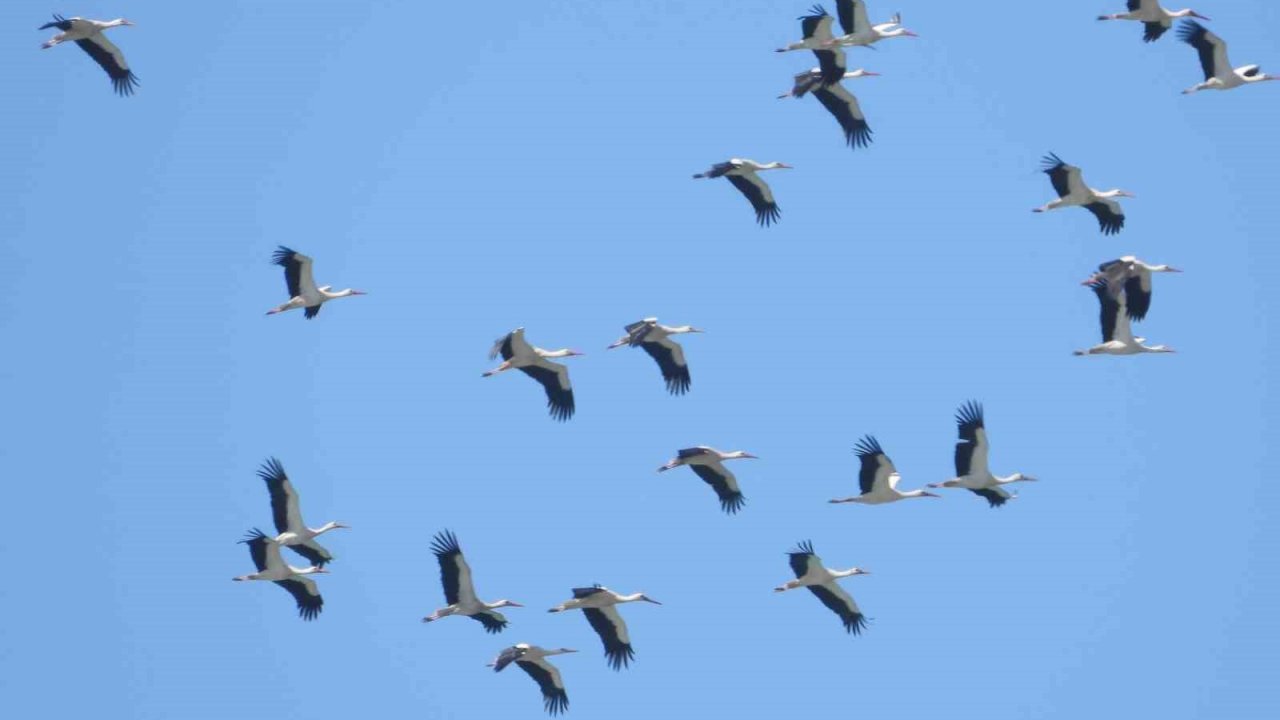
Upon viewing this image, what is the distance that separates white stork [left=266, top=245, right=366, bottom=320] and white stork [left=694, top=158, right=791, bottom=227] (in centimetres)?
635

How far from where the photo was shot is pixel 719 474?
36.5 m

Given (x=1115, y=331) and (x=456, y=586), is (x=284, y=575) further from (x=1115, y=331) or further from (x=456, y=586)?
(x=1115, y=331)

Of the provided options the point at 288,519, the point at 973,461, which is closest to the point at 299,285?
the point at 288,519

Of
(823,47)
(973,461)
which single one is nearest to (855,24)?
(823,47)

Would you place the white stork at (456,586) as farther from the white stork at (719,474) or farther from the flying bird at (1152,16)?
the flying bird at (1152,16)

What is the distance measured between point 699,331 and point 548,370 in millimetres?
2375

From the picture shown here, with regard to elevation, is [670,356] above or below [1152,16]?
below

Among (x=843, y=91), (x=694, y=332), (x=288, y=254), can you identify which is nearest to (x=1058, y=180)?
(x=843, y=91)

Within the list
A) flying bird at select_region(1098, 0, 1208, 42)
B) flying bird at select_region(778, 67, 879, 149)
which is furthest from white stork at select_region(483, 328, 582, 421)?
flying bird at select_region(1098, 0, 1208, 42)

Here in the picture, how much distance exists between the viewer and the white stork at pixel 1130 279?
3506 cm

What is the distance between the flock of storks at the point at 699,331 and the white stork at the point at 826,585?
14 mm

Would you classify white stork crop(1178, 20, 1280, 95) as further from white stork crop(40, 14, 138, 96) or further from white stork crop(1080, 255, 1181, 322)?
white stork crop(40, 14, 138, 96)

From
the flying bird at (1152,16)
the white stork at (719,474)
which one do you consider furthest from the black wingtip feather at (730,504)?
the flying bird at (1152,16)

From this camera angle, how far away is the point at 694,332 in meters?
37.2
